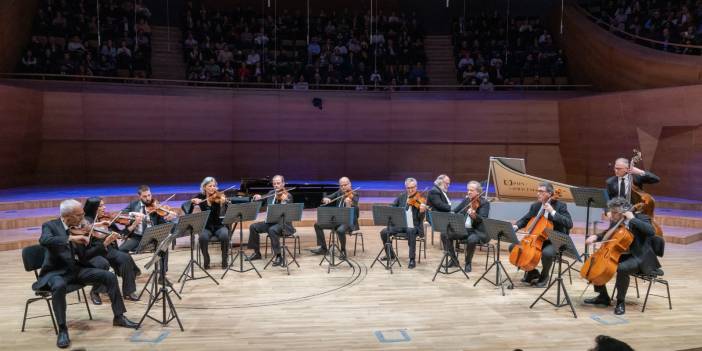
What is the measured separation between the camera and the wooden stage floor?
14.5 ft

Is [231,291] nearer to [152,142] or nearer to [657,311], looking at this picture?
[657,311]

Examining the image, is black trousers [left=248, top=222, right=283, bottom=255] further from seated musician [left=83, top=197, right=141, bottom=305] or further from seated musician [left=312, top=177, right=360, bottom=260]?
seated musician [left=83, top=197, right=141, bottom=305]

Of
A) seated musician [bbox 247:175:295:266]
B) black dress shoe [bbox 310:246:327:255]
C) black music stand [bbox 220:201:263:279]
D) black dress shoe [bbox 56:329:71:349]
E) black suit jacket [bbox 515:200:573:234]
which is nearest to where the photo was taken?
black dress shoe [bbox 56:329:71:349]

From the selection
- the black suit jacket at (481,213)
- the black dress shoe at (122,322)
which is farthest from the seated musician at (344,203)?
the black dress shoe at (122,322)

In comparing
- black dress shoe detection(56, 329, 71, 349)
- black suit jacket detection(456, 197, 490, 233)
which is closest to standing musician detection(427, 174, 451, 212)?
black suit jacket detection(456, 197, 490, 233)

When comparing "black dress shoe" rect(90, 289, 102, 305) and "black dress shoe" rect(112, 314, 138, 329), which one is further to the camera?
"black dress shoe" rect(90, 289, 102, 305)

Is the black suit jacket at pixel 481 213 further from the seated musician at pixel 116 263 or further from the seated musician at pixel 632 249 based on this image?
the seated musician at pixel 116 263

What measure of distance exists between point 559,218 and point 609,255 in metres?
0.73

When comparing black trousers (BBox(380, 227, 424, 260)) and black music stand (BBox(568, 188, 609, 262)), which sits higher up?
black music stand (BBox(568, 188, 609, 262))

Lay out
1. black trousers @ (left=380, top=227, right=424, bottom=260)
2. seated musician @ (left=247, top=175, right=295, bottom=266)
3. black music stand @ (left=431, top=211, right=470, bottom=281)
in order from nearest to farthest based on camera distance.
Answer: black music stand @ (left=431, top=211, right=470, bottom=281) → black trousers @ (left=380, top=227, right=424, bottom=260) → seated musician @ (left=247, top=175, right=295, bottom=266)

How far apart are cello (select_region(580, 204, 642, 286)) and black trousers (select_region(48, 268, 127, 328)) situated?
445cm

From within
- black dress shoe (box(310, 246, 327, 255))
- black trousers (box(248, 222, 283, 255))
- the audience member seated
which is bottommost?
black dress shoe (box(310, 246, 327, 255))

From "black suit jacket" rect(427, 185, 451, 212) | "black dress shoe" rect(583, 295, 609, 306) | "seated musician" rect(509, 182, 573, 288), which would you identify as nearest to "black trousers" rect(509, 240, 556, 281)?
"seated musician" rect(509, 182, 573, 288)

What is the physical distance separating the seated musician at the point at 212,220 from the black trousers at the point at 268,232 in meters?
0.49
